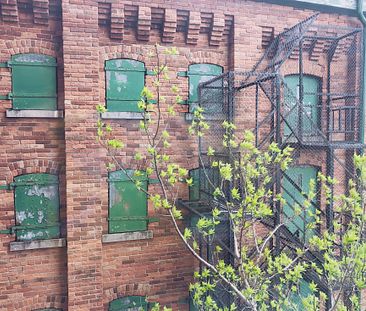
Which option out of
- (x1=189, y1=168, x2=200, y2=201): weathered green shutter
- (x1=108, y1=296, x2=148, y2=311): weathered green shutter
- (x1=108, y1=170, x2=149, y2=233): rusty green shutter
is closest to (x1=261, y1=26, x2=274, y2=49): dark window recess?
(x1=189, y1=168, x2=200, y2=201): weathered green shutter

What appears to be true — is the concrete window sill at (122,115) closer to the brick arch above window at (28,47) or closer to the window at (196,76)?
the window at (196,76)

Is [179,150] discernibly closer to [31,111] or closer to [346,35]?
[31,111]

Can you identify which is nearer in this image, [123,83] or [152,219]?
[123,83]

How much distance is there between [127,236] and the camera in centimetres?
767

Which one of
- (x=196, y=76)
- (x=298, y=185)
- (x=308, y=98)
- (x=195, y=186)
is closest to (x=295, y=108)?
(x=308, y=98)

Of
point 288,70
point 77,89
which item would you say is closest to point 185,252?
point 77,89

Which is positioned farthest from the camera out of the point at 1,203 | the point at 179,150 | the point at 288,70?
the point at 288,70

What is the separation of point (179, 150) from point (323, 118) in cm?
378

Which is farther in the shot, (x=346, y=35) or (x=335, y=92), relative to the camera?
(x=335, y=92)

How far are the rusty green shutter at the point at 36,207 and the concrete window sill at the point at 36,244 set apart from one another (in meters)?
0.12

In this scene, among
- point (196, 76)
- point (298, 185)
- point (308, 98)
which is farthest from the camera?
point (308, 98)

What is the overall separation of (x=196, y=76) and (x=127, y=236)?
12.7ft

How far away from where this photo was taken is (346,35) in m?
8.20

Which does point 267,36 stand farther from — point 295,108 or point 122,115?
point 122,115
